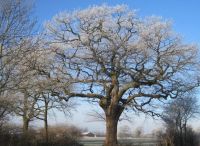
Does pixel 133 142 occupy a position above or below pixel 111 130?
below

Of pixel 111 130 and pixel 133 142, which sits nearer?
pixel 111 130

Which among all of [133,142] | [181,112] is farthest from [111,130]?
[181,112]

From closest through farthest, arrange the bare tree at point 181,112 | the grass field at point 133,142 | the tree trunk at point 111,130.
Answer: the tree trunk at point 111,130 → the grass field at point 133,142 → the bare tree at point 181,112

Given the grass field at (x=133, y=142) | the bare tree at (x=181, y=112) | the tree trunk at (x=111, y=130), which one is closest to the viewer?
the tree trunk at (x=111, y=130)

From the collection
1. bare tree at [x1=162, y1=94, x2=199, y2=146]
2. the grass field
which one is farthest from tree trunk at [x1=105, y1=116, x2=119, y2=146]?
bare tree at [x1=162, y1=94, x2=199, y2=146]

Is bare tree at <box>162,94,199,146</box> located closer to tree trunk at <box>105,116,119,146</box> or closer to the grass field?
the grass field

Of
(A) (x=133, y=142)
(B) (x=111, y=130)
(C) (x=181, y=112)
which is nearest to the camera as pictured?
(B) (x=111, y=130)

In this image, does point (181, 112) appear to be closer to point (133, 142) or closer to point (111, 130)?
point (133, 142)

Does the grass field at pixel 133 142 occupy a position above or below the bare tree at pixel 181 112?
below

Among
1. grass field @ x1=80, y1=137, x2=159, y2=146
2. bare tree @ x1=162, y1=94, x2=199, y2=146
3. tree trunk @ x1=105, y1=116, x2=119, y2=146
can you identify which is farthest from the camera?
bare tree @ x1=162, y1=94, x2=199, y2=146

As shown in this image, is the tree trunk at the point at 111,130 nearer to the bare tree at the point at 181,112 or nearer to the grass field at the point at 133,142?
the grass field at the point at 133,142

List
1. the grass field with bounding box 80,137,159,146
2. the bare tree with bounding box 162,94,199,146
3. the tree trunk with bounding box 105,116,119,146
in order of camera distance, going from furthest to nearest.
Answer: the bare tree with bounding box 162,94,199,146
the grass field with bounding box 80,137,159,146
the tree trunk with bounding box 105,116,119,146

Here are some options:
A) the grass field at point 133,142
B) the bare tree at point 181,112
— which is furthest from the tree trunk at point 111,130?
the bare tree at point 181,112

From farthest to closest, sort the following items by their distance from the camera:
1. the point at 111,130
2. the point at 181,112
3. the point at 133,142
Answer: the point at 181,112, the point at 133,142, the point at 111,130
